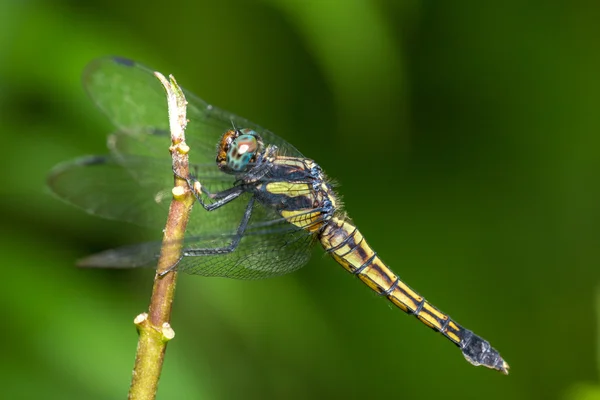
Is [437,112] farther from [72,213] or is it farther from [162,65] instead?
[72,213]

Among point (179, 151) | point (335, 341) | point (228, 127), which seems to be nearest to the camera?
point (179, 151)

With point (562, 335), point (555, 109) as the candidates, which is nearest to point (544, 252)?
point (562, 335)

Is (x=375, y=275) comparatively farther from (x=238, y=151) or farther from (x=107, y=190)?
(x=107, y=190)

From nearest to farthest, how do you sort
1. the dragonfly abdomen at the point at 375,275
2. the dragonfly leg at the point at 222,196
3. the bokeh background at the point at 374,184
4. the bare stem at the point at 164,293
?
the bare stem at the point at 164,293 → the dragonfly leg at the point at 222,196 → the dragonfly abdomen at the point at 375,275 → the bokeh background at the point at 374,184

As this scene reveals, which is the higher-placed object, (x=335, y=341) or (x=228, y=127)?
(x=228, y=127)

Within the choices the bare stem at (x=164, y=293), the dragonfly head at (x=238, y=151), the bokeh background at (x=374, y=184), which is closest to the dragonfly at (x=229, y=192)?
the dragonfly head at (x=238, y=151)

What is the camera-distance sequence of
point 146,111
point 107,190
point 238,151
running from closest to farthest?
point 238,151 → point 107,190 → point 146,111

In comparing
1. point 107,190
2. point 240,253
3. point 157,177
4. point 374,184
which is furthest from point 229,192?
point 374,184

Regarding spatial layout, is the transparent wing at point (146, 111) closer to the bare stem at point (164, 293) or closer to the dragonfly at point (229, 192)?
the dragonfly at point (229, 192)
